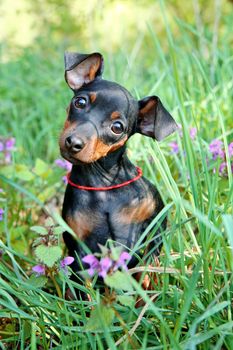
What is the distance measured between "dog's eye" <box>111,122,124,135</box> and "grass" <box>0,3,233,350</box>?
0.44ft

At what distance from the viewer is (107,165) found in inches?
87.1

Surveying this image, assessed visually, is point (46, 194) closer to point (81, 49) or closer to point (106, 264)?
point (106, 264)

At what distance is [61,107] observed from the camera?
4.58m

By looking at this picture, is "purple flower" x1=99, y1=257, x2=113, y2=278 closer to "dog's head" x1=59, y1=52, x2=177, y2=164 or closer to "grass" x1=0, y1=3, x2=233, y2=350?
"grass" x1=0, y1=3, x2=233, y2=350

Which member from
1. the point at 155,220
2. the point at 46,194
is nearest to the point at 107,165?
the point at 155,220

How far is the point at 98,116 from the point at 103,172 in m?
0.25

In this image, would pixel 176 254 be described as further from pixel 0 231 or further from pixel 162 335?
pixel 0 231

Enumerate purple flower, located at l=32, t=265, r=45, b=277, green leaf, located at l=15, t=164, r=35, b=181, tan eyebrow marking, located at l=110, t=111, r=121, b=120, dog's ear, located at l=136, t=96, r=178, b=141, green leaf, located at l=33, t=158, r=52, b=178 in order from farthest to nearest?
green leaf, located at l=33, t=158, r=52, b=178
green leaf, located at l=15, t=164, r=35, b=181
dog's ear, located at l=136, t=96, r=178, b=141
tan eyebrow marking, located at l=110, t=111, r=121, b=120
purple flower, located at l=32, t=265, r=45, b=277

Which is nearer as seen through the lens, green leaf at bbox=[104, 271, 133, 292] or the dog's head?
green leaf at bbox=[104, 271, 133, 292]

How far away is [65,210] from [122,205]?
0.21 meters

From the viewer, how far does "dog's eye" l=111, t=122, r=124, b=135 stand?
2.07 meters

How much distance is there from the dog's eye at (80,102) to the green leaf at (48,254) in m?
0.59

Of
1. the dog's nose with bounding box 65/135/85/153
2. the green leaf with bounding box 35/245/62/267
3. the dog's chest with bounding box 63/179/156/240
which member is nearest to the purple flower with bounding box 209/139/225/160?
the dog's chest with bounding box 63/179/156/240

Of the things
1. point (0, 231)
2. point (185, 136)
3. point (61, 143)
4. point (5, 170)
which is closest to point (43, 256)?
point (61, 143)
